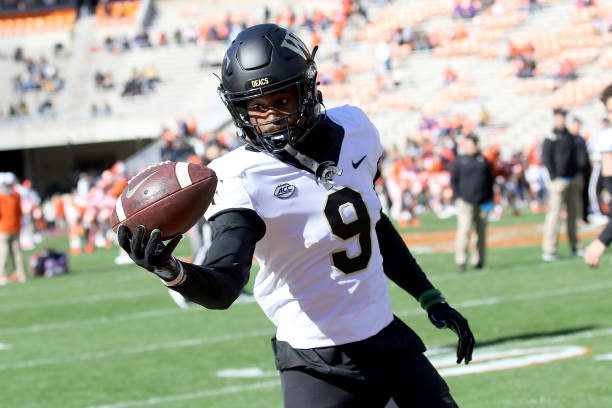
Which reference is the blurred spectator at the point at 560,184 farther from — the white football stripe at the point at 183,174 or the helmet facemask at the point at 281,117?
the white football stripe at the point at 183,174

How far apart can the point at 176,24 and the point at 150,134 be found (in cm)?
620

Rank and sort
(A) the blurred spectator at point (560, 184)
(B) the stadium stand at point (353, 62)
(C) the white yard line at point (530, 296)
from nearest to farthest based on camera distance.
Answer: (C) the white yard line at point (530, 296)
(A) the blurred spectator at point (560, 184)
(B) the stadium stand at point (353, 62)

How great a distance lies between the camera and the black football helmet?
11.1 feet

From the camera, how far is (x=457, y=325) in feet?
12.1

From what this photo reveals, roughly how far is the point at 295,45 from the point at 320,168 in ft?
1.27

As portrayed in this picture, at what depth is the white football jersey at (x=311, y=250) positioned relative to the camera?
11.0 feet

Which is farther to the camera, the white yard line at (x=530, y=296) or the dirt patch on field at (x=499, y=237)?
the dirt patch on field at (x=499, y=237)

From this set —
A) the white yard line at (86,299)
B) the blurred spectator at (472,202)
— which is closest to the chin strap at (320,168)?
the blurred spectator at (472,202)

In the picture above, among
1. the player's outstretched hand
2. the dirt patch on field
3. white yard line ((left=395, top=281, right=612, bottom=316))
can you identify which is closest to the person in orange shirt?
the dirt patch on field

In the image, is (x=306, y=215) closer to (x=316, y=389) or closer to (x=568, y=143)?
(x=316, y=389)

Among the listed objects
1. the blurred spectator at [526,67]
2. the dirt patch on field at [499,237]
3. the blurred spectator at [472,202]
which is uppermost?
the blurred spectator at [472,202]

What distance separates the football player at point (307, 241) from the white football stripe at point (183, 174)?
0.18 m

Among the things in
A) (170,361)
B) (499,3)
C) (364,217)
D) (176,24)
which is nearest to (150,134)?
(176,24)

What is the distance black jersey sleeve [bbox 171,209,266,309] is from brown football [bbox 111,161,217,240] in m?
0.09
